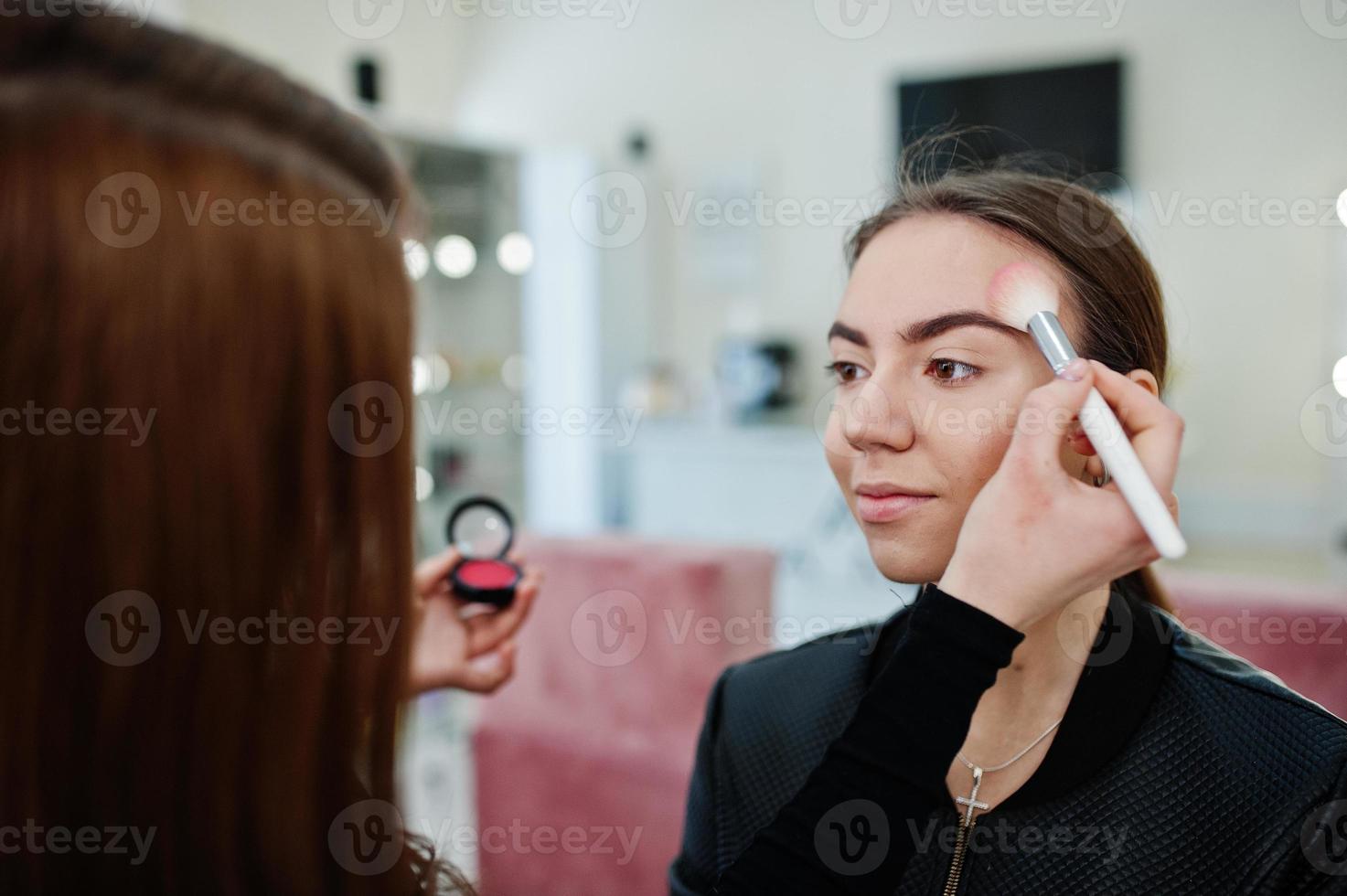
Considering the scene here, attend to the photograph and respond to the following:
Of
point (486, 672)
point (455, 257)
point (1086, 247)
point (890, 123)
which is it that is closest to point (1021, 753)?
point (1086, 247)

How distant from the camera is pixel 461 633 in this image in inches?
42.7

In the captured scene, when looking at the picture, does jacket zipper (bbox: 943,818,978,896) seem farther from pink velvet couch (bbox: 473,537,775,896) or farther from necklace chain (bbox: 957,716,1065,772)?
pink velvet couch (bbox: 473,537,775,896)

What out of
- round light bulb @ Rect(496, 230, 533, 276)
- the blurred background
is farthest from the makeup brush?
round light bulb @ Rect(496, 230, 533, 276)

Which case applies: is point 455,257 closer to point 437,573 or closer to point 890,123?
point 890,123

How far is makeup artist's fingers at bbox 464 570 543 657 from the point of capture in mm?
1071

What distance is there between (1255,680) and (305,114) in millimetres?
799

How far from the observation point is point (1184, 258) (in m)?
3.19

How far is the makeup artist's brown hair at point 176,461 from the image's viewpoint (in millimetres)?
A: 443

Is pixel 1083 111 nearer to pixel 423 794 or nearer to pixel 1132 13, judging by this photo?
pixel 1132 13

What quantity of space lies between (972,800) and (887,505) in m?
0.26

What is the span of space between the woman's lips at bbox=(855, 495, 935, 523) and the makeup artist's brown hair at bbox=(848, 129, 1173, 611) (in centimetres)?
19

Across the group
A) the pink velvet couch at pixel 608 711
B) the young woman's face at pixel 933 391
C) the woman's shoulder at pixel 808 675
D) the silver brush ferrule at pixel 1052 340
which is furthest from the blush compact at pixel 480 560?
the silver brush ferrule at pixel 1052 340

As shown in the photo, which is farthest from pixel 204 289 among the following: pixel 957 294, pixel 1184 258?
pixel 1184 258

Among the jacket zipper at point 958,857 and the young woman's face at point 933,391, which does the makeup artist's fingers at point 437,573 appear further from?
the jacket zipper at point 958,857
